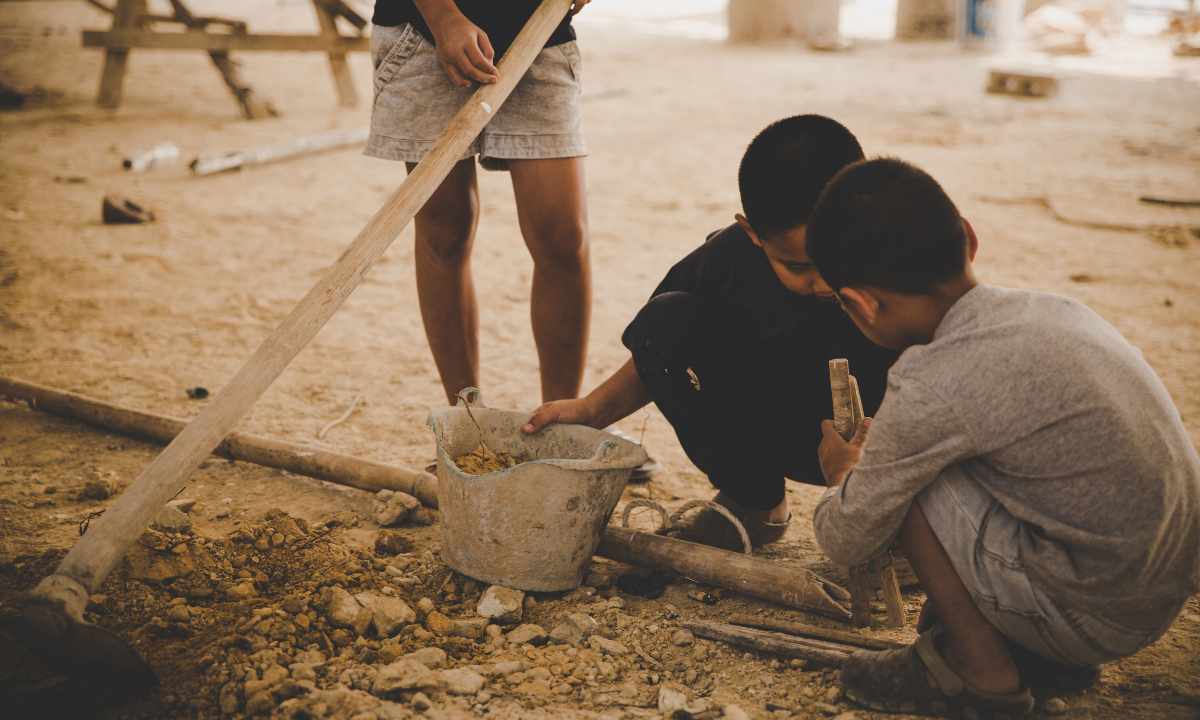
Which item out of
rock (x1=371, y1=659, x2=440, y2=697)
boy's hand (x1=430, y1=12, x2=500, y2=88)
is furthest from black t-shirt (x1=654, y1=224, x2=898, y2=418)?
rock (x1=371, y1=659, x2=440, y2=697)

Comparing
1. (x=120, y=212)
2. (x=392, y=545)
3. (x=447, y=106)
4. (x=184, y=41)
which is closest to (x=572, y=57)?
(x=447, y=106)

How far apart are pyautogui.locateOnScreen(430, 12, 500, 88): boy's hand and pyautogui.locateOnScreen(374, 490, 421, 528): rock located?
3.23ft

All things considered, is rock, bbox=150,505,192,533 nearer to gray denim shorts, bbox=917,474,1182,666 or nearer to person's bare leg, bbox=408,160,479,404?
person's bare leg, bbox=408,160,479,404

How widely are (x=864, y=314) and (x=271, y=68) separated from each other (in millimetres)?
9906

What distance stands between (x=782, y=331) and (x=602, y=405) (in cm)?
43

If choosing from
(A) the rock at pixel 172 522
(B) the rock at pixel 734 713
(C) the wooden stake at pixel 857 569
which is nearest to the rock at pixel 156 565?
(A) the rock at pixel 172 522

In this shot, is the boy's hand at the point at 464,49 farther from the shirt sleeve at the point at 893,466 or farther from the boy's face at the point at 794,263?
the shirt sleeve at the point at 893,466

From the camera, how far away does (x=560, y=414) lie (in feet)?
7.23

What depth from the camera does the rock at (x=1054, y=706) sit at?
1.71 meters

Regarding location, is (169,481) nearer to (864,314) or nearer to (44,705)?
(44,705)

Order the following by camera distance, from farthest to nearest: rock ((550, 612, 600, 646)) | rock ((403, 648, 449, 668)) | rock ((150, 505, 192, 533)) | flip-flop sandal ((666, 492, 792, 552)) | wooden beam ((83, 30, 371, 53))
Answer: wooden beam ((83, 30, 371, 53)) → flip-flop sandal ((666, 492, 792, 552)) → rock ((150, 505, 192, 533)) → rock ((550, 612, 600, 646)) → rock ((403, 648, 449, 668))

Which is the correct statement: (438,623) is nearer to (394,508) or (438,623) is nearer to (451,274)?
(394,508)

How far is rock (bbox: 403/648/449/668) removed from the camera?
5.99 ft

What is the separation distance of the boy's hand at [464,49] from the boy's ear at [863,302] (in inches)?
38.7
